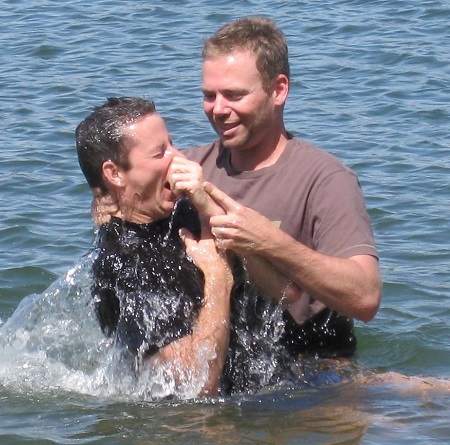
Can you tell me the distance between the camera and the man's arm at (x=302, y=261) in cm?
617

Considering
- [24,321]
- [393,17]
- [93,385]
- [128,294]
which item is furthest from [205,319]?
[393,17]

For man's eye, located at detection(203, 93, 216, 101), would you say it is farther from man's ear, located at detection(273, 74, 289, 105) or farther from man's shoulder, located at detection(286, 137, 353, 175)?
man's shoulder, located at detection(286, 137, 353, 175)

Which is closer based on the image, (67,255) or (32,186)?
(67,255)

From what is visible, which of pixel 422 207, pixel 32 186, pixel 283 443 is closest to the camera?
pixel 283 443

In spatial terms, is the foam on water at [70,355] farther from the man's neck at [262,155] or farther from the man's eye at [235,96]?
the man's eye at [235,96]

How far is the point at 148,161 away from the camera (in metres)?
6.36

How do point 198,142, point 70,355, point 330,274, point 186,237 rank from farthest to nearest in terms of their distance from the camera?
point 198,142
point 70,355
point 186,237
point 330,274

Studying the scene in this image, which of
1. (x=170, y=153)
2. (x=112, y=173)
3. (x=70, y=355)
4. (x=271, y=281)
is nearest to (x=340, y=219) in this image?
(x=271, y=281)

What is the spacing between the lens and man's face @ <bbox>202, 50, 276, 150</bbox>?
6551 mm

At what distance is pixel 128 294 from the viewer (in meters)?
6.56

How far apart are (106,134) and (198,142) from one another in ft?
19.5

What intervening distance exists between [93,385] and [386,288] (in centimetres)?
269

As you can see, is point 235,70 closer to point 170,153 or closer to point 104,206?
point 170,153

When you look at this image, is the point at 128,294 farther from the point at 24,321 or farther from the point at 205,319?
the point at 24,321
